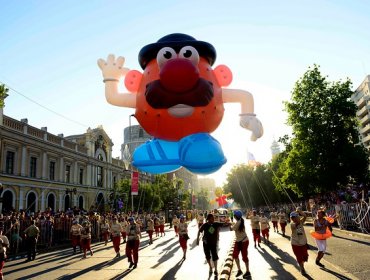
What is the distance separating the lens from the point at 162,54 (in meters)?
5.12

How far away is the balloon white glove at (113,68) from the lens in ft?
19.5

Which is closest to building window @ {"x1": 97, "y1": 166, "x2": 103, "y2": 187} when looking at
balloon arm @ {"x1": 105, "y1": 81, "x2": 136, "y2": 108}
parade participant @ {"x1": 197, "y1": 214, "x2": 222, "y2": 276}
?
parade participant @ {"x1": 197, "y1": 214, "x2": 222, "y2": 276}

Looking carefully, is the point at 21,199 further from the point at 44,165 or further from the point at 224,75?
the point at 224,75

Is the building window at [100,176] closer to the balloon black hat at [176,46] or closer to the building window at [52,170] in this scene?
the building window at [52,170]

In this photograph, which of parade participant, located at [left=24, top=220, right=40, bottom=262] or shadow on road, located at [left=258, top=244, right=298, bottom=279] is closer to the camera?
shadow on road, located at [left=258, top=244, right=298, bottom=279]

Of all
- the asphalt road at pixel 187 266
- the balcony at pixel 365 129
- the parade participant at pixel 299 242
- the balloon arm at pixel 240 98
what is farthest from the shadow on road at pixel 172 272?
the balcony at pixel 365 129

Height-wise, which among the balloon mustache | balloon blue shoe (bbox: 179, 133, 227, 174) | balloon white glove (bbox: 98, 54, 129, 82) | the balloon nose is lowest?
balloon blue shoe (bbox: 179, 133, 227, 174)

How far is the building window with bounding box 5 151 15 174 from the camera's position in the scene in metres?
28.9

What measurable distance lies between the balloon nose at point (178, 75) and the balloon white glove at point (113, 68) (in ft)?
4.28

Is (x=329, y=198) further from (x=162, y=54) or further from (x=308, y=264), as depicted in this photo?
(x=162, y=54)

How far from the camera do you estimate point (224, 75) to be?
230 inches

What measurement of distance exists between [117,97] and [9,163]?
27.4 metres

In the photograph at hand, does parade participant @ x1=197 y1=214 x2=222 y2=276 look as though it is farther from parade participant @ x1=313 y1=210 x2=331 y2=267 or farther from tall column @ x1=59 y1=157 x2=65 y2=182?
tall column @ x1=59 y1=157 x2=65 y2=182

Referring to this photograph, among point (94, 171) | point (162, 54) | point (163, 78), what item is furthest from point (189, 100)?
point (94, 171)
